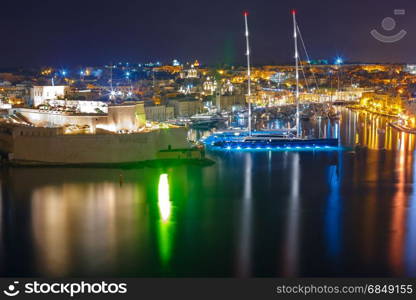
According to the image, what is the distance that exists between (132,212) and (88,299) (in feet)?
7.30

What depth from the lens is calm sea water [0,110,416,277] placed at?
396 centimetres

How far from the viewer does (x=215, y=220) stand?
499 centimetres

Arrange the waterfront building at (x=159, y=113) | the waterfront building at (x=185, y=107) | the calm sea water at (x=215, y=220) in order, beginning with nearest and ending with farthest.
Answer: the calm sea water at (x=215, y=220), the waterfront building at (x=159, y=113), the waterfront building at (x=185, y=107)

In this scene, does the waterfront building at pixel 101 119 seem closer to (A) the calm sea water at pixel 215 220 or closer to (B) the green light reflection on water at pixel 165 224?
(A) the calm sea water at pixel 215 220

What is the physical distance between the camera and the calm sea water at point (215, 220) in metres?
3.96

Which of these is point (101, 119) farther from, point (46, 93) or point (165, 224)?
point (165, 224)

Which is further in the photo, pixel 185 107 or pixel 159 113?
pixel 185 107

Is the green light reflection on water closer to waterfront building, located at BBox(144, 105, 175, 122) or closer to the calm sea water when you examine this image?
the calm sea water

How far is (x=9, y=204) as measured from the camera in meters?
5.59

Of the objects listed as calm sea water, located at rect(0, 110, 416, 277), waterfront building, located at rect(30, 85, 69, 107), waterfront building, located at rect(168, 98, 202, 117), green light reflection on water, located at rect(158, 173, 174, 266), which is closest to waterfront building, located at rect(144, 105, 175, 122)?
waterfront building, located at rect(168, 98, 202, 117)

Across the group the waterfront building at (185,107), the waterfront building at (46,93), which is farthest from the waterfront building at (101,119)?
the waterfront building at (185,107)

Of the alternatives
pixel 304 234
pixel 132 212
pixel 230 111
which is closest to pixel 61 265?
pixel 132 212

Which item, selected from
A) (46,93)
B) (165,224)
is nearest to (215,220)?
(165,224)

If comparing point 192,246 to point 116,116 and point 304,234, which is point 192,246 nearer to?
point 304,234
